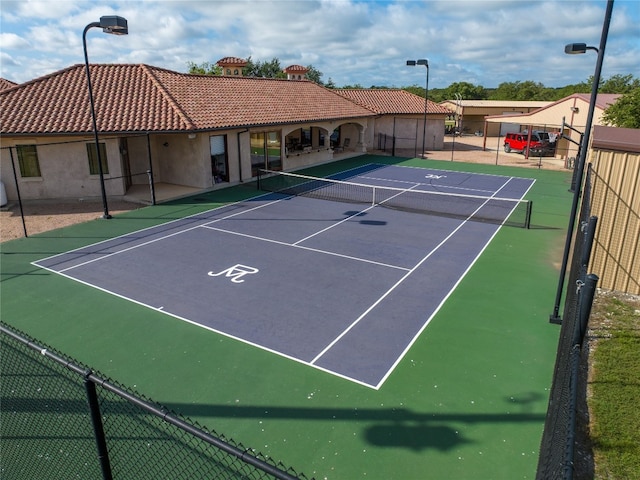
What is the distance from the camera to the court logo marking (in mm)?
12930

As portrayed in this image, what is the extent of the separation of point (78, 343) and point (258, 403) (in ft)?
14.3

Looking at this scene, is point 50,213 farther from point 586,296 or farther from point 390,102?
point 390,102

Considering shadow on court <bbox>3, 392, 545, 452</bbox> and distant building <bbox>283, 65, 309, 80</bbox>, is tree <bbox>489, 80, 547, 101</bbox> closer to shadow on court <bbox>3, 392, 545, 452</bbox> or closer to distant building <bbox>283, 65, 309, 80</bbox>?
distant building <bbox>283, 65, 309, 80</bbox>

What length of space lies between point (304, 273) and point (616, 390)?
7.85 meters

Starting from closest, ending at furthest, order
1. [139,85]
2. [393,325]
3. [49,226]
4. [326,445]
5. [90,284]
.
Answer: [326,445] < [393,325] < [90,284] < [49,226] < [139,85]

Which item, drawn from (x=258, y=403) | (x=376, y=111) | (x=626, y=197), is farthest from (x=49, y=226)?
(x=376, y=111)

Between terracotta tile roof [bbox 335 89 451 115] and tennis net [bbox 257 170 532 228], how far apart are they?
1689cm

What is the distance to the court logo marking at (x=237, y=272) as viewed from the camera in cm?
1293

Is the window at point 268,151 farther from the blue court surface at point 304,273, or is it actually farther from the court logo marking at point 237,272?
the court logo marking at point 237,272

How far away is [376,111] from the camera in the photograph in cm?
3928

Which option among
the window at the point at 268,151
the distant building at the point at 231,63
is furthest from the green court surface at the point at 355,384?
the distant building at the point at 231,63

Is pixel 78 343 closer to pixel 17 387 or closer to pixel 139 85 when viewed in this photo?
pixel 17 387

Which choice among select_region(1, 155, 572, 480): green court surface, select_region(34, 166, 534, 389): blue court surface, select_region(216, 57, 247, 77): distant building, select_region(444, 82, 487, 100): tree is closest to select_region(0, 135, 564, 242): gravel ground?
select_region(34, 166, 534, 389): blue court surface

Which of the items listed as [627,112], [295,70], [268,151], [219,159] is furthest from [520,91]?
[219,159]
